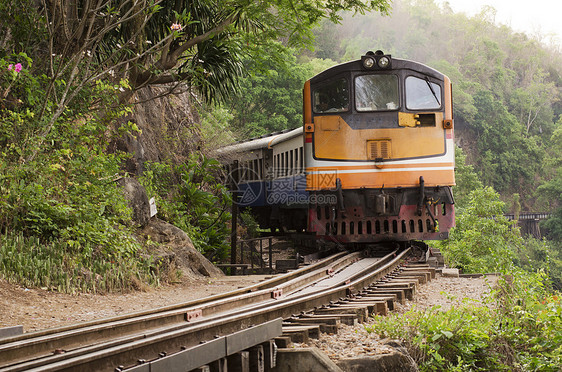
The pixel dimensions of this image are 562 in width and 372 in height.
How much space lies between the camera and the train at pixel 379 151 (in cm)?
999

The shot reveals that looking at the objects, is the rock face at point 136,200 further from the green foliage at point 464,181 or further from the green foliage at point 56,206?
the green foliage at point 464,181

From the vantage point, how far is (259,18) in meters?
10.8

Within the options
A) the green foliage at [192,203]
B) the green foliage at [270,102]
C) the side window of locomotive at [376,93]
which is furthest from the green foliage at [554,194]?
the side window of locomotive at [376,93]

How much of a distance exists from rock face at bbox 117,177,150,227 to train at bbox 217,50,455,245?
2721mm

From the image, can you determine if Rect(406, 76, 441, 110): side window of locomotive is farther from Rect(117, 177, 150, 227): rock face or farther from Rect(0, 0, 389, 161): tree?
Rect(117, 177, 150, 227): rock face

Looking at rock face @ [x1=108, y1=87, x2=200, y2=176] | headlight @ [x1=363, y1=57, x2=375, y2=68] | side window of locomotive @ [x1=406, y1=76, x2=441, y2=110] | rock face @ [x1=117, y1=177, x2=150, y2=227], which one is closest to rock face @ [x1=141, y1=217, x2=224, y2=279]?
rock face @ [x1=117, y1=177, x2=150, y2=227]

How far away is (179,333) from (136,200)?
18.1ft

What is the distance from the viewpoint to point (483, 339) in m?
4.58

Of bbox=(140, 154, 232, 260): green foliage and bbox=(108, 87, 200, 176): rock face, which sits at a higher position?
bbox=(108, 87, 200, 176): rock face

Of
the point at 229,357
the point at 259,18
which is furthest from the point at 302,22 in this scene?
the point at 229,357

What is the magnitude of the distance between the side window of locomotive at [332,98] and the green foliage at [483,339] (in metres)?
5.86

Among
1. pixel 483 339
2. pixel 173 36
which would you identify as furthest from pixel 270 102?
pixel 483 339

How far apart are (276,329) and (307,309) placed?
137cm

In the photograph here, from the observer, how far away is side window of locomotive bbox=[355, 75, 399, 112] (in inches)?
402
